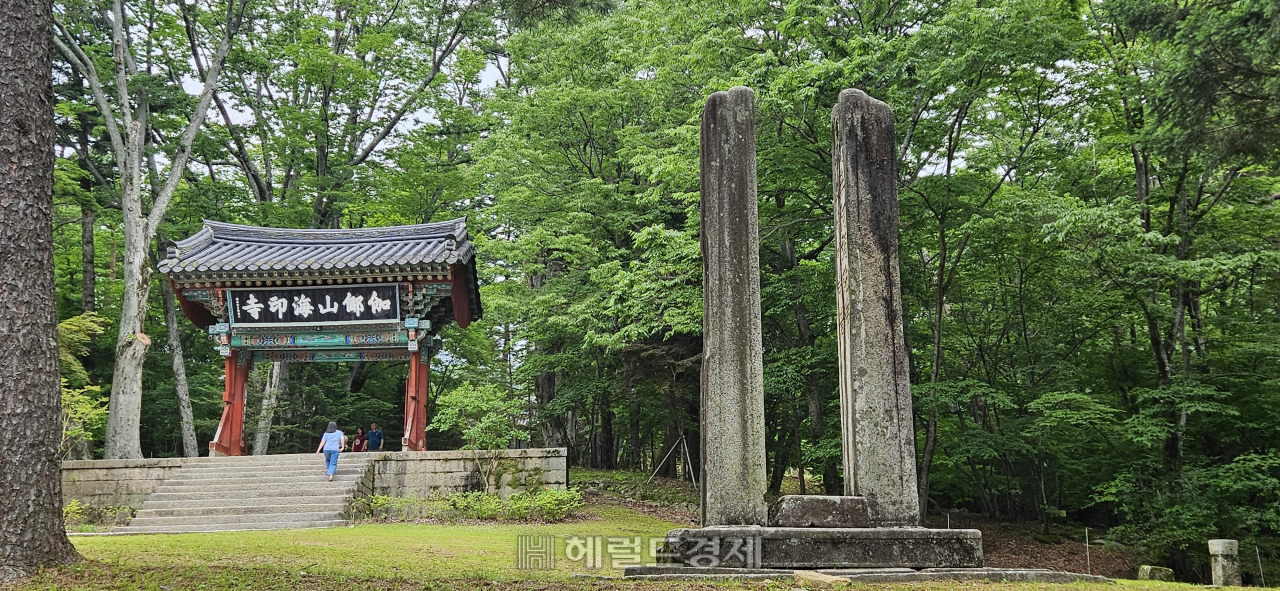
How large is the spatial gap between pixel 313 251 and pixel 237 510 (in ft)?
19.2

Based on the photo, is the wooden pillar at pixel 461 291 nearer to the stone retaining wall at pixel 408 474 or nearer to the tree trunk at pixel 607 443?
the stone retaining wall at pixel 408 474

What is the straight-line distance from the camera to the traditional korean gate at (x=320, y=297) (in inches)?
596

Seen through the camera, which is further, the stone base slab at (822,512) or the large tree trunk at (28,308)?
the stone base slab at (822,512)

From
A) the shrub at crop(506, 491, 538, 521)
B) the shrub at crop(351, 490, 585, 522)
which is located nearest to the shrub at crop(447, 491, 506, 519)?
the shrub at crop(351, 490, 585, 522)

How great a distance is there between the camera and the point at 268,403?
2116cm

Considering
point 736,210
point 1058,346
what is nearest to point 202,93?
point 736,210

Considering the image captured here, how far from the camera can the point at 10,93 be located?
6176mm

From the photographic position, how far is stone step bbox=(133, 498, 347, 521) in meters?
12.6

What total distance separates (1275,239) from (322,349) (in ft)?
56.4

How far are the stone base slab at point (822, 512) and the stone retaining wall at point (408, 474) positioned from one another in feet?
29.0

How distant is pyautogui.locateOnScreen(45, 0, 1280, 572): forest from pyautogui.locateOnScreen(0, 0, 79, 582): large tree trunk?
19.0 feet

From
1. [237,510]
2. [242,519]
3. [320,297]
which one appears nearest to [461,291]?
[320,297]

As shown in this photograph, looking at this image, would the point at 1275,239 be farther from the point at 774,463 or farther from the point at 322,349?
the point at 322,349

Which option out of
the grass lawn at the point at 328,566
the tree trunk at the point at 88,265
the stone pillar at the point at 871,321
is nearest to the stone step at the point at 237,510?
the grass lawn at the point at 328,566
